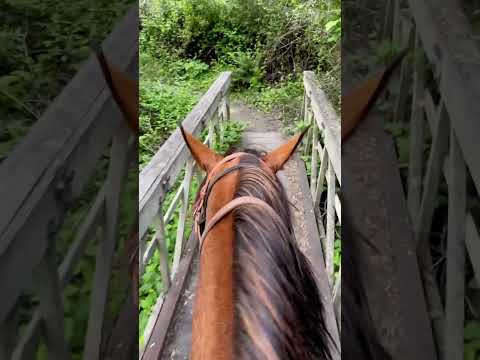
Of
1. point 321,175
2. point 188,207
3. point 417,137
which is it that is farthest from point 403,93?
point 188,207

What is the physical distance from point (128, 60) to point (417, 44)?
0.29 meters

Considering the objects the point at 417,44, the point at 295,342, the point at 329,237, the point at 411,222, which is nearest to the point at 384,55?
the point at 417,44

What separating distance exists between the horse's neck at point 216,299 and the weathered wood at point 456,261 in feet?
0.58

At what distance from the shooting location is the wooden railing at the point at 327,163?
87cm

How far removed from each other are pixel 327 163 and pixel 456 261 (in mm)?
776

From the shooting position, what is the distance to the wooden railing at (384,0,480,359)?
0.94 feet

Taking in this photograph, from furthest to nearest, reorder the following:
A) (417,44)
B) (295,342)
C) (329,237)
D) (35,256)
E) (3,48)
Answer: (329,237) → (3,48) → (417,44) → (295,342) → (35,256)

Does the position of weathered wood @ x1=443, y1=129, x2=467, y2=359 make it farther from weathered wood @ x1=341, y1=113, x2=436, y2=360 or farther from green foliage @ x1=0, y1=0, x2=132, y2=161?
green foliage @ x1=0, y1=0, x2=132, y2=161

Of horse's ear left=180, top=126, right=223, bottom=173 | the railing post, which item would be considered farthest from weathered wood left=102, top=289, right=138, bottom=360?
the railing post

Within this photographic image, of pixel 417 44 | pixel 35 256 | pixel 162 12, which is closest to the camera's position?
pixel 35 256

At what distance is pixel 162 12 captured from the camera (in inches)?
54.0

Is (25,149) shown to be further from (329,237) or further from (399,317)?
(329,237)

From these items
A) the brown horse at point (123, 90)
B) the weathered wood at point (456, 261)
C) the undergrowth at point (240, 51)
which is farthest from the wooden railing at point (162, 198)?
the weathered wood at point (456, 261)

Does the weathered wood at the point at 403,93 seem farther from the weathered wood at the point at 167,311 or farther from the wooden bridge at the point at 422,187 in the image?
the weathered wood at the point at 167,311
